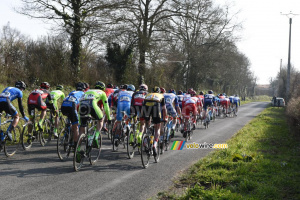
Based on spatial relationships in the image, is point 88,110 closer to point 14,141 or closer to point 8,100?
point 8,100

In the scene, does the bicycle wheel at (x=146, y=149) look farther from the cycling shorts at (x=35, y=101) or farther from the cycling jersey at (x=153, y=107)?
the cycling shorts at (x=35, y=101)

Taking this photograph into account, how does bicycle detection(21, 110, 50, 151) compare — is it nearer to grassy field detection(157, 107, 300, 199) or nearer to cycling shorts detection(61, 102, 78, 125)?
cycling shorts detection(61, 102, 78, 125)

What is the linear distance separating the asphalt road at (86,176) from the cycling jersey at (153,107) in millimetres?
1292

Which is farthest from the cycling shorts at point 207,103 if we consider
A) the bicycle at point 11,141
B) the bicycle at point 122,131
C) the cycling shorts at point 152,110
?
the bicycle at point 11,141

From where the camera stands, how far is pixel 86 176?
6.41 m

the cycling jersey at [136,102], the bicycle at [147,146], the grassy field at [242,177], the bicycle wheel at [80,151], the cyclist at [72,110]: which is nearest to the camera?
the grassy field at [242,177]

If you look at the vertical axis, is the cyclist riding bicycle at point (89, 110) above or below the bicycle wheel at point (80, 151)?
above

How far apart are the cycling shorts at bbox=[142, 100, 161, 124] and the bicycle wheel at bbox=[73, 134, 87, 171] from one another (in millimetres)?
1831

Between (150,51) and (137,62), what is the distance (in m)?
1.88

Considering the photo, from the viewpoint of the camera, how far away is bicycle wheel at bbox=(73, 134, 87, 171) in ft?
21.9

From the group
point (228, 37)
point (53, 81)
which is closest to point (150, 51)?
point (53, 81)

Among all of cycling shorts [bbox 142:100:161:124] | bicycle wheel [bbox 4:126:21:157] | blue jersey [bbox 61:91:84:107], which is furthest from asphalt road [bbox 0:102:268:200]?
blue jersey [bbox 61:91:84:107]

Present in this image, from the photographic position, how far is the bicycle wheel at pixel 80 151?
6.69 metres

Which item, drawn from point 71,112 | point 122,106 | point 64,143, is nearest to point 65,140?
point 64,143
